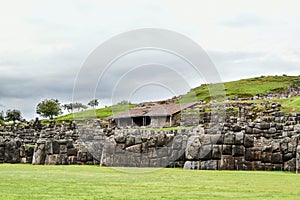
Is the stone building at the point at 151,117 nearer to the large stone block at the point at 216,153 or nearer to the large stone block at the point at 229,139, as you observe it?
the large stone block at the point at 229,139

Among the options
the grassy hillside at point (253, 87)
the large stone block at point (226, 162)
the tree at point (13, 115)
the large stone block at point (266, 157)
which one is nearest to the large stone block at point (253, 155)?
the large stone block at point (266, 157)

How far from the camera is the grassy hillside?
132m

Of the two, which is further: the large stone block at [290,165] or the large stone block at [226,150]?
the large stone block at [226,150]

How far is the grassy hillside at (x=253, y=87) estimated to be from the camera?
13250 centimetres

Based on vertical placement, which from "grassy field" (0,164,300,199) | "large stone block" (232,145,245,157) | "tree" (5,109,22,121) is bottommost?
"grassy field" (0,164,300,199)

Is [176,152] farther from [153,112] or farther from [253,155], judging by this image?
[153,112]

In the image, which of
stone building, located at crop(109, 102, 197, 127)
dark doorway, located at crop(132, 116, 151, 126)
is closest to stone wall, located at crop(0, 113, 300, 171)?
stone building, located at crop(109, 102, 197, 127)

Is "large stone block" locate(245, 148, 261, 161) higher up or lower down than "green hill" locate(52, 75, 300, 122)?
lower down

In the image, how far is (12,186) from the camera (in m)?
11.9

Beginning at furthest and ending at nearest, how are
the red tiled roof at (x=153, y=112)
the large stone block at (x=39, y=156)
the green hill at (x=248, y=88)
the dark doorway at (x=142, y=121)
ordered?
1. the green hill at (x=248, y=88)
2. the dark doorway at (x=142, y=121)
3. the red tiled roof at (x=153, y=112)
4. the large stone block at (x=39, y=156)

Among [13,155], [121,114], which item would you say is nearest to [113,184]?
[13,155]

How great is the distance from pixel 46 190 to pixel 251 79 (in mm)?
162516

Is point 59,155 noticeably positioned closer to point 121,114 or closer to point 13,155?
point 13,155

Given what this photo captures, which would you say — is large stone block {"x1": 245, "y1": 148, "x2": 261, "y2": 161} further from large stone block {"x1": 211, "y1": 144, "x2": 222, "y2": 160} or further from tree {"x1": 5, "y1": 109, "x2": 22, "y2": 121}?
tree {"x1": 5, "y1": 109, "x2": 22, "y2": 121}
